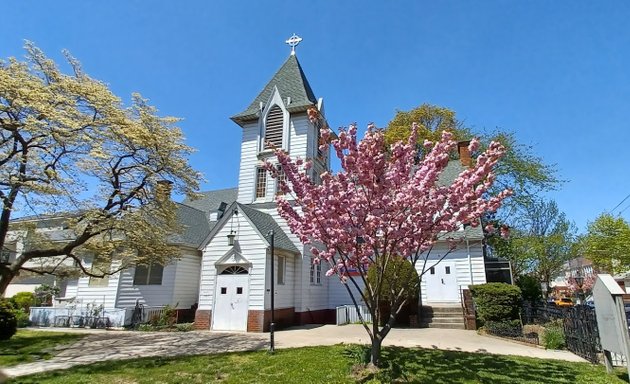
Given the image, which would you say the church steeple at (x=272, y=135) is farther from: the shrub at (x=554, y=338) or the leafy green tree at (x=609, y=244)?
the leafy green tree at (x=609, y=244)

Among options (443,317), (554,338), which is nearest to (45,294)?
(443,317)

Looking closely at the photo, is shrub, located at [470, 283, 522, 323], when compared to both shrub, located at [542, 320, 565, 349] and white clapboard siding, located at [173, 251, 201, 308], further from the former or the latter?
white clapboard siding, located at [173, 251, 201, 308]

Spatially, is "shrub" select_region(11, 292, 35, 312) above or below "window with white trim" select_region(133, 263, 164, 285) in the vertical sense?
below

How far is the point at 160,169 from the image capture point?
1330 centimetres

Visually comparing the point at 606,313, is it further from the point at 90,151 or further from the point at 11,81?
the point at 11,81

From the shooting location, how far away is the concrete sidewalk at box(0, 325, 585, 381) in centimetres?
922

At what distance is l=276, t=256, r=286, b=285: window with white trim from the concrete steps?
636 centimetres

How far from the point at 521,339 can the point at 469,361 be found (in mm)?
4451

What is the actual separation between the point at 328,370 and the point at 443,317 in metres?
9.58

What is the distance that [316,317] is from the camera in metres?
17.1

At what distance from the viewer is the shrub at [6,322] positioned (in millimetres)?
11648

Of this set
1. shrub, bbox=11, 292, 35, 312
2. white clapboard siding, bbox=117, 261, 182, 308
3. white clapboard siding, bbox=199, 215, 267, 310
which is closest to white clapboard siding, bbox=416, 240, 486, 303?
white clapboard siding, bbox=199, 215, 267, 310

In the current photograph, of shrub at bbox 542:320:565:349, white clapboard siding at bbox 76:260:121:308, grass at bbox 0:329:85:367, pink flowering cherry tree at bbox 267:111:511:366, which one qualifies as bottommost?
grass at bbox 0:329:85:367

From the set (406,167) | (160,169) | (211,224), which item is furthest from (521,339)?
(211,224)
